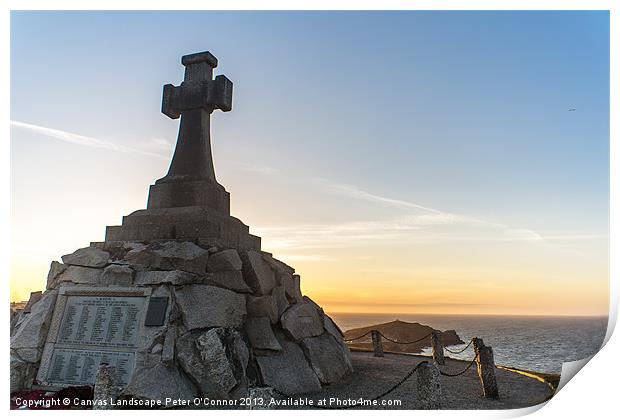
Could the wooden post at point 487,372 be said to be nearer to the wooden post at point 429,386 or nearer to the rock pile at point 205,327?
the wooden post at point 429,386

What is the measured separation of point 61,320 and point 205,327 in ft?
8.76

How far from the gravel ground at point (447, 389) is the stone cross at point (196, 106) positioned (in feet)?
17.1

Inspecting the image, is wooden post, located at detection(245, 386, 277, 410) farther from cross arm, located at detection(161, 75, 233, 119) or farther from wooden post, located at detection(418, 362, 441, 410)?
cross arm, located at detection(161, 75, 233, 119)

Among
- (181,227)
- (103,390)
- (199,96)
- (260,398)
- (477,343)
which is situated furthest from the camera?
(199,96)

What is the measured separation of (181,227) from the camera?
9.23 meters

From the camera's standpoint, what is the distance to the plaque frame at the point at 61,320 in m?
7.57

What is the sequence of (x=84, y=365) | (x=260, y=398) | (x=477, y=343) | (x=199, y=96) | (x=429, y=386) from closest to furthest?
(x=260, y=398) < (x=429, y=386) < (x=84, y=365) < (x=477, y=343) < (x=199, y=96)

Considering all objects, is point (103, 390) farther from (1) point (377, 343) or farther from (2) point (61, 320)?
(1) point (377, 343)

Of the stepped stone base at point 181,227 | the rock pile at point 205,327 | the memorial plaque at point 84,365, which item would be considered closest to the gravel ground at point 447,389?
the rock pile at point 205,327

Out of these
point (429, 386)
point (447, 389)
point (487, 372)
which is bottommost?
point (447, 389)

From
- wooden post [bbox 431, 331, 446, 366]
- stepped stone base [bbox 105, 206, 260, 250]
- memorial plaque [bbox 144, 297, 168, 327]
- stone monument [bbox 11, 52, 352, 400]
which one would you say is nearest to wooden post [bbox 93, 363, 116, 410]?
stone monument [bbox 11, 52, 352, 400]

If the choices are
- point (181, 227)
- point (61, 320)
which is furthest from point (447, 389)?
point (61, 320)
